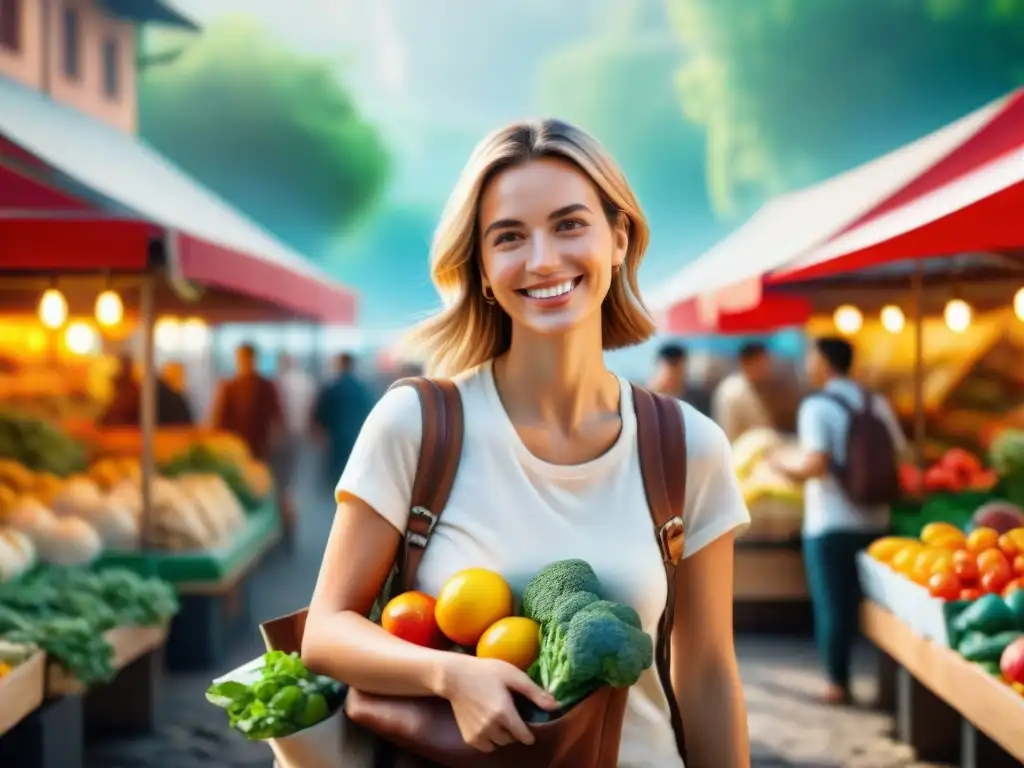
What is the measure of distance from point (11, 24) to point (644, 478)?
10.3 metres

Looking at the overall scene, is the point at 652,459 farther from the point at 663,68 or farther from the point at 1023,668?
the point at 663,68

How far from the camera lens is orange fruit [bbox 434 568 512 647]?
1.71 meters

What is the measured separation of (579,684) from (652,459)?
504 mm

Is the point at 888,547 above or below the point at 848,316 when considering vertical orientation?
below

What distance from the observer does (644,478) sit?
193 centimetres

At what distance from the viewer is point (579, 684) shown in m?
1.55

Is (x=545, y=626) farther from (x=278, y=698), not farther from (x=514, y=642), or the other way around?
(x=278, y=698)

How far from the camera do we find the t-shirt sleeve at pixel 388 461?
181 centimetres

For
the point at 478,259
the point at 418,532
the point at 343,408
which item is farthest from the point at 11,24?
the point at 418,532

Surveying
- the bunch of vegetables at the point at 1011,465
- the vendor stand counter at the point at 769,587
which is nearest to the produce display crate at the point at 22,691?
the vendor stand counter at the point at 769,587

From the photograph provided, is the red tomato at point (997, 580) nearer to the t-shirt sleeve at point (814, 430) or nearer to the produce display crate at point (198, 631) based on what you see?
the t-shirt sleeve at point (814, 430)

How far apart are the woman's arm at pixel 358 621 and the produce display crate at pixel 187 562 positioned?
14.9 feet

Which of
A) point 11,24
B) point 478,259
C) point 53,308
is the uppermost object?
point 11,24

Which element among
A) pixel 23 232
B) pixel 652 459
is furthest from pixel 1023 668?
pixel 23 232
